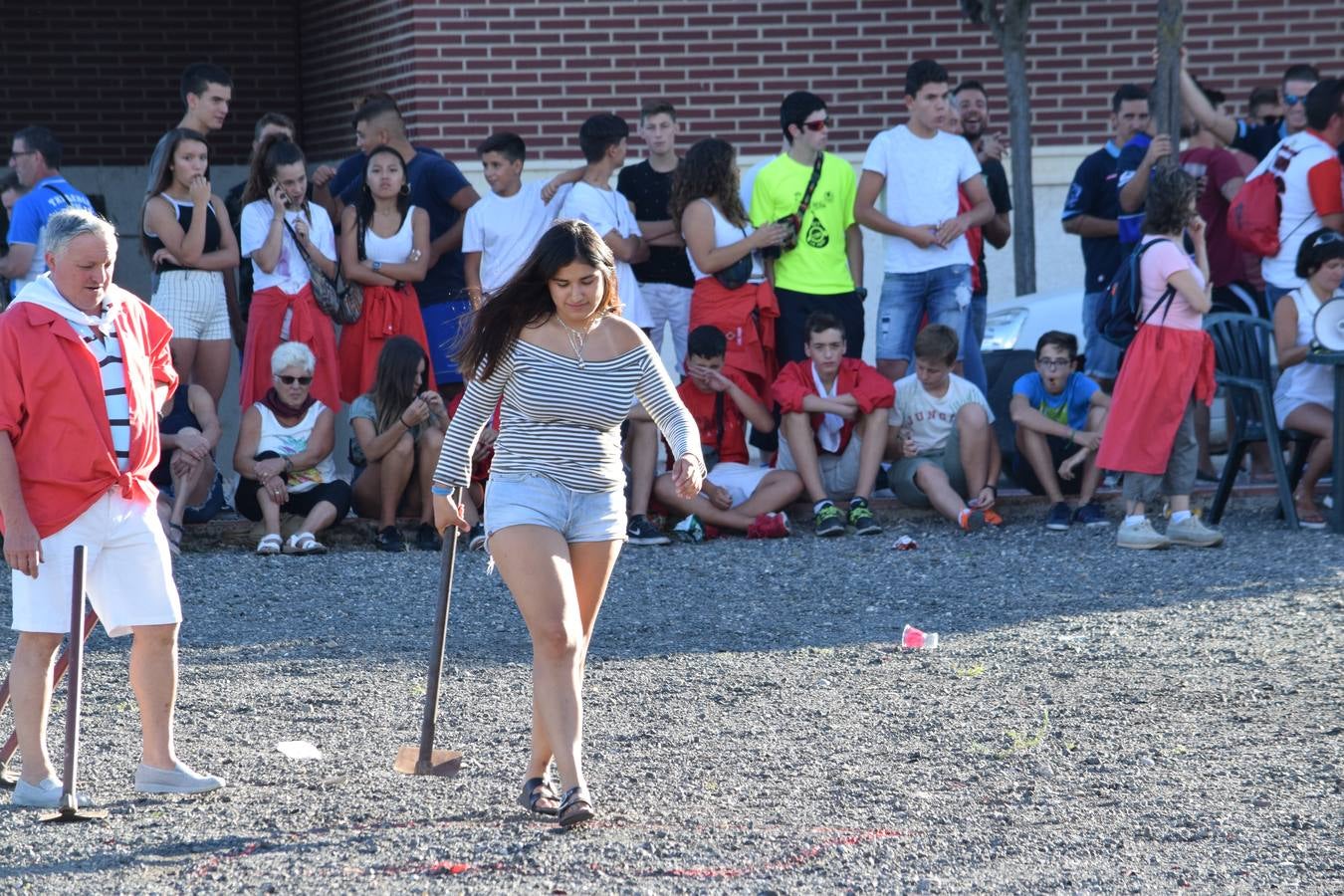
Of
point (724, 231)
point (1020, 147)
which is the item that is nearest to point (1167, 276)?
point (724, 231)

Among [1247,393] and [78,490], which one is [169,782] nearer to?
[78,490]

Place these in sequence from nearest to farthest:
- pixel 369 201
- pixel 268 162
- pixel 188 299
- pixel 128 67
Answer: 1. pixel 188 299
2. pixel 268 162
3. pixel 369 201
4. pixel 128 67

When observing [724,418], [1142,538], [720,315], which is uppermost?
[720,315]

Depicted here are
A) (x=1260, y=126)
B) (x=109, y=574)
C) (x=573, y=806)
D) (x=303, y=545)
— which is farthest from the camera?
(x=1260, y=126)

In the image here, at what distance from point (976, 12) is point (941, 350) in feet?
13.1

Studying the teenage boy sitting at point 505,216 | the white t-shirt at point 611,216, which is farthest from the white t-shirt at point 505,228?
the white t-shirt at point 611,216

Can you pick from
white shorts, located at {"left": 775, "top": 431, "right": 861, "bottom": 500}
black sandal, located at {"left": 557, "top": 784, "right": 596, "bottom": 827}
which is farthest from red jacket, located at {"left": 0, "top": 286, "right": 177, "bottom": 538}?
white shorts, located at {"left": 775, "top": 431, "right": 861, "bottom": 500}

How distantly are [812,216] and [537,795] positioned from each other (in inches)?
220

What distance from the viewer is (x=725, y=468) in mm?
10008

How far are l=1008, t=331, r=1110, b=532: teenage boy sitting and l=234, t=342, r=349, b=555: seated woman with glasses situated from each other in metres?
3.67

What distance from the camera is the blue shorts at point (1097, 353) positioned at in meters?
10.7

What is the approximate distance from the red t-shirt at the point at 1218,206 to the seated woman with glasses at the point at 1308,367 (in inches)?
36.1

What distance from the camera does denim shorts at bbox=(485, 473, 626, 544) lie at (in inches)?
197

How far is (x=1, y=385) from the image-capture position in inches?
201
